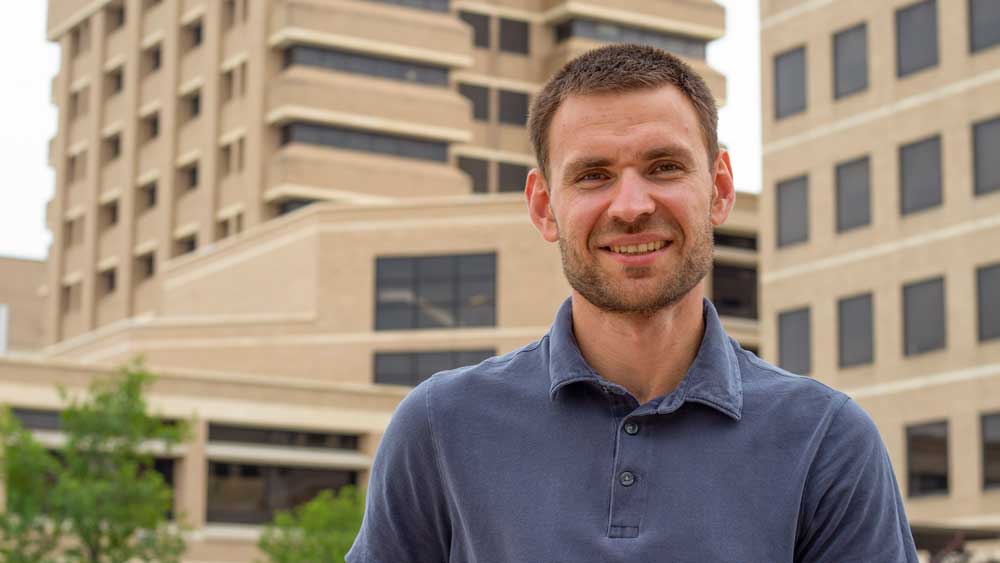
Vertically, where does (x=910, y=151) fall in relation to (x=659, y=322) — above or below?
above

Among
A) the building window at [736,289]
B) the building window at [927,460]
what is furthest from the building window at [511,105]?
the building window at [927,460]

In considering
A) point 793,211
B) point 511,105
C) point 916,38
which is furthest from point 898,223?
point 511,105

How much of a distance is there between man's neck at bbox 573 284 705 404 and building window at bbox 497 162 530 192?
277 ft

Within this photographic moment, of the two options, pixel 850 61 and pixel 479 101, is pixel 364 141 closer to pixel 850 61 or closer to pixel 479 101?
pixel 479 101

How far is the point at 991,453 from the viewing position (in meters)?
42.8

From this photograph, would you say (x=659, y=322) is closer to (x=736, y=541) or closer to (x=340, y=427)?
(x=736, y=541)

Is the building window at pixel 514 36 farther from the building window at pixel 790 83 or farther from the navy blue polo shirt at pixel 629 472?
the navy blue polo shirt at pixel 629 472

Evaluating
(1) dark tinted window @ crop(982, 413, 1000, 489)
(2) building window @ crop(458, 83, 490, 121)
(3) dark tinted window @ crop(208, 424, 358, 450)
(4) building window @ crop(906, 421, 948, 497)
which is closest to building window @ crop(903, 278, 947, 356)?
(4) building window @ crop(906, 421, 948, 497)

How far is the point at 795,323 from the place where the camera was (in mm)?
49906

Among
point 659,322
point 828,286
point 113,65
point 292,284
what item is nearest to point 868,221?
point 828,286

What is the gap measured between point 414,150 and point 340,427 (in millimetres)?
22229

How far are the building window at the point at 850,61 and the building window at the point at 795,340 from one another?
639 cm

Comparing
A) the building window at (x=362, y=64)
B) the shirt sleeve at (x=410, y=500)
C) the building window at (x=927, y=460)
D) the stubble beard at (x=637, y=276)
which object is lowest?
the shirt sleeve at (x=410, y=500)

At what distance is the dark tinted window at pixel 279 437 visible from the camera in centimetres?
5872
